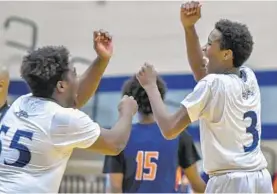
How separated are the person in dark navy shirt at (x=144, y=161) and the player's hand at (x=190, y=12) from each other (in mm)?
615

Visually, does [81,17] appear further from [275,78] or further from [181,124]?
[181,124]

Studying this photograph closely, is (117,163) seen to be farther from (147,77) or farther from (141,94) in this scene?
(147,77)

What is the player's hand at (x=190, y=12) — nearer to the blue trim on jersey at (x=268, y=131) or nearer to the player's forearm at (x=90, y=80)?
the player's forearm at (x=90, y=80)

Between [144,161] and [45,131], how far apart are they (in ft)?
3.95

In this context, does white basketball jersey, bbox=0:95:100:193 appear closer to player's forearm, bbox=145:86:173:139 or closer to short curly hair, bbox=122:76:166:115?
player's forearm, bbox=145:86:173:139

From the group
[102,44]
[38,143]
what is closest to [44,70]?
[38,143]

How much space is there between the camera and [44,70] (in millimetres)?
2994

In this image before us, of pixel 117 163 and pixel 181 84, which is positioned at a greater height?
pixel 117 163

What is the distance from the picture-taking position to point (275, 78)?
746 centimetres

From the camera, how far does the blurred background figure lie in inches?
299

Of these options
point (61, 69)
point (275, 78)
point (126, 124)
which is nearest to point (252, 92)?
point (126, 124)

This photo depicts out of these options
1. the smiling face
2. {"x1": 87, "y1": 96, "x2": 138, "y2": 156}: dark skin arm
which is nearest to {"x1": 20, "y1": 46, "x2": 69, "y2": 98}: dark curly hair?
{"x1": 87, "y1": 96, "x2": 138, "y2": 156}: dark skin arm

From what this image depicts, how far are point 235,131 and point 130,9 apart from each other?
532 centimetres

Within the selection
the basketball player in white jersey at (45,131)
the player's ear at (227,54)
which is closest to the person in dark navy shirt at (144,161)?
the player's ear at (227,54)
